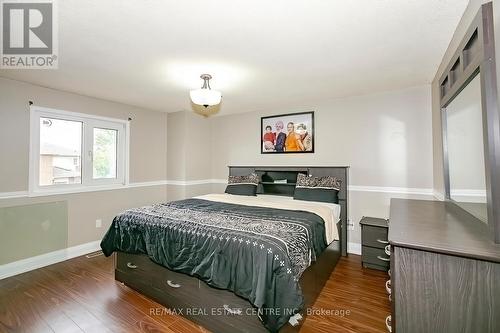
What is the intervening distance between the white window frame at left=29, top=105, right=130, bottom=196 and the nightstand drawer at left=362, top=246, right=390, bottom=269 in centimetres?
386

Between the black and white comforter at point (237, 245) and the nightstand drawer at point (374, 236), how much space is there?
2.95 ft

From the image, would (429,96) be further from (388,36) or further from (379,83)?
(388,36)

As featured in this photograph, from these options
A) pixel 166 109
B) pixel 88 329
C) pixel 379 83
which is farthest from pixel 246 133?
pixel 88 329

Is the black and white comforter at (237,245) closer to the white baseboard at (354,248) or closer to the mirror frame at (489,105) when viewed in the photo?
the mirror frame at (489,105)

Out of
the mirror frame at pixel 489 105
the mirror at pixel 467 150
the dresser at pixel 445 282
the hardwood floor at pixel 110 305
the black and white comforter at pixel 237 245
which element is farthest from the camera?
the hardwood floor at pixel 110 305

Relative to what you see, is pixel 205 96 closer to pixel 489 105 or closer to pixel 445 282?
pixel 489 105

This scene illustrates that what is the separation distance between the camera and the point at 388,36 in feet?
6.27

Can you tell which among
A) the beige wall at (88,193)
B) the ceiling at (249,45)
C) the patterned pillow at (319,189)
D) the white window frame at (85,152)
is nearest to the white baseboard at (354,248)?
the patterned pillow at (319,189)

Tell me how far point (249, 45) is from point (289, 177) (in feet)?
8.13

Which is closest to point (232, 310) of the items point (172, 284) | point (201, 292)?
point (201, 292)

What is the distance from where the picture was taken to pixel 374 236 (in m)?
2.95

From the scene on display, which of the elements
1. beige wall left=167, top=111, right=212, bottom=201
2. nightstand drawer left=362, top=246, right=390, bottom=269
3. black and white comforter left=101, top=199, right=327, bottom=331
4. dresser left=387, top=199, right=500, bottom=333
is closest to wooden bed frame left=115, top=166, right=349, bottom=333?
black and white comforter left=101, top=199, right=327, bottom=331

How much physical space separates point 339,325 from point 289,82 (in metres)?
2.62

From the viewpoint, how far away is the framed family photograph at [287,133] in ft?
13.1
